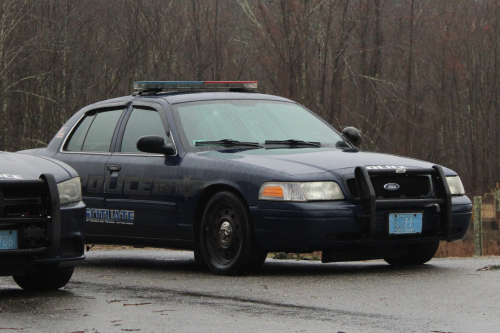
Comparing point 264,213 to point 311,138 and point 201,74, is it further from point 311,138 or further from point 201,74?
point 201,74

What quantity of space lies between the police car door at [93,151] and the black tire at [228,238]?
1.43m

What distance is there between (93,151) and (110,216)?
857 millimetres

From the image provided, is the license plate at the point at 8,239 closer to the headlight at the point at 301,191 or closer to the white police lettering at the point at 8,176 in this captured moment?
the white police lettering at the point at 8,176

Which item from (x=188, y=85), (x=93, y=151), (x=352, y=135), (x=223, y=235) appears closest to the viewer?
(x=223, y=235)

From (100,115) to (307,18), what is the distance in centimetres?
1720

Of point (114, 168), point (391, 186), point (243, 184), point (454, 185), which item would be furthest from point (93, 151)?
point (454, 185)

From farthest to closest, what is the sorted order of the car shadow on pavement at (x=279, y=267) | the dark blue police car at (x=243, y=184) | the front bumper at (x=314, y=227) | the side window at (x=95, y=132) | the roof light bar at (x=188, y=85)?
the roof light bar at (x=188, y=85), the side window at (x=95, y=132), the car shadow on pavement at (x=279, y=267), the dark blue police car at (x=243, y=184), the front bumper at (x=314, y=227)

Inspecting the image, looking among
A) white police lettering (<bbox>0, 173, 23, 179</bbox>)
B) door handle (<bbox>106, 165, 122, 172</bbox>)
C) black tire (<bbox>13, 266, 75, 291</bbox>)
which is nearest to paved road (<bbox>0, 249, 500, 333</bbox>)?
black tire (<bbox>13, 266, 75, 291</bbox>)

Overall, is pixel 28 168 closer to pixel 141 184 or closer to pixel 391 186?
pixel 141 184

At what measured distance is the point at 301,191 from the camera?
284 inches

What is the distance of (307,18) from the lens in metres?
25.9

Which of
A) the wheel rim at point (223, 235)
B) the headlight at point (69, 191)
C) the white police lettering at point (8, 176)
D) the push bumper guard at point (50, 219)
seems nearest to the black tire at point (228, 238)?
the wheel rim at point (223, 235)

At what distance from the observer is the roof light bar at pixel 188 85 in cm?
946

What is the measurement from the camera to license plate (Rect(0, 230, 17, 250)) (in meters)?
6.14
